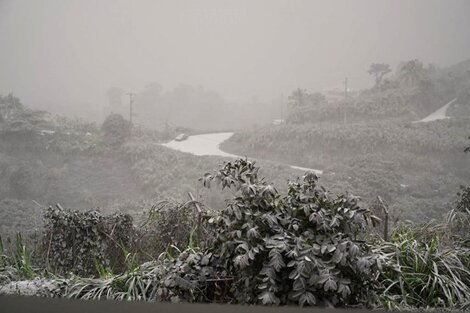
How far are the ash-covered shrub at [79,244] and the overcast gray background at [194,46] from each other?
3.16 feet

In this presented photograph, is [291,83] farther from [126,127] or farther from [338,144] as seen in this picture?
[126,127]

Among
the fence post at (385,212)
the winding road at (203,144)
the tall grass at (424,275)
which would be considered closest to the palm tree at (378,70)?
the fence post at (385,212)

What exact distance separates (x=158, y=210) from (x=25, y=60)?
5.28ft

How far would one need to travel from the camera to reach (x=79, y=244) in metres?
3.28

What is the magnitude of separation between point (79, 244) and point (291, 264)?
5.48ft

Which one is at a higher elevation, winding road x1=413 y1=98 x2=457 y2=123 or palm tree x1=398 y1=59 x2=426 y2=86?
palm tree x1=398 y1=59 x2=426 y2=86

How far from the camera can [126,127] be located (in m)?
3.75

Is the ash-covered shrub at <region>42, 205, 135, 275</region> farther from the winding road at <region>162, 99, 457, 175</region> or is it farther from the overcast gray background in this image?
the overcast gray background

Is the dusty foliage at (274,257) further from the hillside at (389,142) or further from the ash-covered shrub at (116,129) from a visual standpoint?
the ash-covered shrub at (116,129)

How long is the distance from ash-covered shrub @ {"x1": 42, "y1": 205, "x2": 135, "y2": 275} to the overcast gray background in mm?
964

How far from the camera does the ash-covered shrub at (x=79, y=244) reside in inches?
128

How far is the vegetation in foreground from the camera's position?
2305mm

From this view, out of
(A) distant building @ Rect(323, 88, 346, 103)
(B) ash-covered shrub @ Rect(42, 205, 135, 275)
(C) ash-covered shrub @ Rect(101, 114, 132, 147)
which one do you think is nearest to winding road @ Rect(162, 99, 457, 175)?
(C) ash-covered shrub @ Rect(101, 114, 132, 147)

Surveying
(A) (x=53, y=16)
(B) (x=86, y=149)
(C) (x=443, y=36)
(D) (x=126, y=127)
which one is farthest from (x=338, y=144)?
(A) (x=53, y=16)
